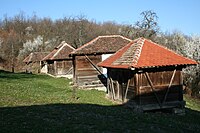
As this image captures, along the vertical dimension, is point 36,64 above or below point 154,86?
above

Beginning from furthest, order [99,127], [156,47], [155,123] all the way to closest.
A: [156,47]
[155,123]
[99,127]

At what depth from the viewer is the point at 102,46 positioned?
108ft

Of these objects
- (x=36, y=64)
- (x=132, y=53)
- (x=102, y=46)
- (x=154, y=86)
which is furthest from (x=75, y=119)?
(x=36, y=64)

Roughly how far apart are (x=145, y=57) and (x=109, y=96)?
601 centimetres

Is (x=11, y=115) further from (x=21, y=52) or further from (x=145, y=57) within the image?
(x=21, y=52)

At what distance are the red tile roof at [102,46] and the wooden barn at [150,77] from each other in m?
9.98

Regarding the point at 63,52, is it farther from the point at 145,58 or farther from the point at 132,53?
the point at 145,58

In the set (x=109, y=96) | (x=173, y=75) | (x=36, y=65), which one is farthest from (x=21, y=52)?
(x=173, y=75)

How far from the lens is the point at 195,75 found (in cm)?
3531

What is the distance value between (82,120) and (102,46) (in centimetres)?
1903

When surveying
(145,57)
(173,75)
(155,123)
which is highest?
(145,57)

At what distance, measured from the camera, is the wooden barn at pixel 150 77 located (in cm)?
1912

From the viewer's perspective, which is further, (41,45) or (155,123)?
(41,45)

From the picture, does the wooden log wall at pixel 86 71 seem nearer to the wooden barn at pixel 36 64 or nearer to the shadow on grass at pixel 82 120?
the shadow on grass at pixel 82 120
